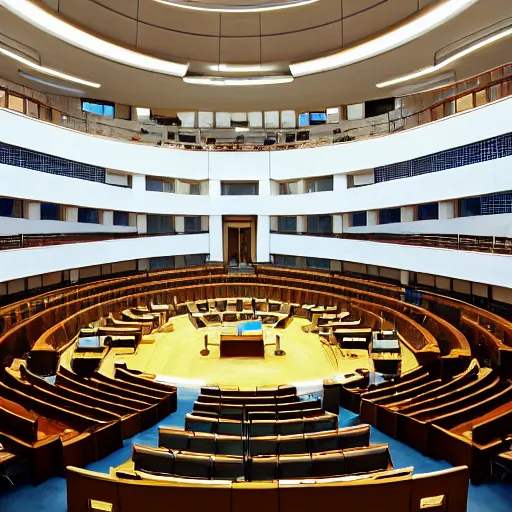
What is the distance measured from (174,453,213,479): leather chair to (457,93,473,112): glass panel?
1046 centimetres

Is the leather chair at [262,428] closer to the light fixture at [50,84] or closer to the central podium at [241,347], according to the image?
the central podium at [241,347]

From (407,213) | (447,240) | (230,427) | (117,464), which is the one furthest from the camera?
(407,213)

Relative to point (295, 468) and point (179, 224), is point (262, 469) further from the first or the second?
point (179, 224)

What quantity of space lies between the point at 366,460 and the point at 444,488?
84cm

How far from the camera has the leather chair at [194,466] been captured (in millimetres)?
4227

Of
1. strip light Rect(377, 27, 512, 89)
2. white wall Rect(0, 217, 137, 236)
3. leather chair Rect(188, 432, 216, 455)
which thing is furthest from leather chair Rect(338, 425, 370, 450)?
white wall Rect(0, 217, 137, 236)

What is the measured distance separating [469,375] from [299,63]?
9626 mm

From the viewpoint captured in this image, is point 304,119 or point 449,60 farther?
point 304,119

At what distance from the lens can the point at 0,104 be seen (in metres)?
11.1

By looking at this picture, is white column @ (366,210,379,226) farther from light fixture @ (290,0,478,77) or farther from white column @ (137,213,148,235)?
white column @ (137,213,148,235)

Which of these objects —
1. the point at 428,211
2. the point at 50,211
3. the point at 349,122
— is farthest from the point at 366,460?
the point at 349,122

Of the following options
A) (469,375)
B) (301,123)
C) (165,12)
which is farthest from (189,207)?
(469,375)

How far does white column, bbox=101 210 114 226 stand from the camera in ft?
55.9

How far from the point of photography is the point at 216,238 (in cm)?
1931
